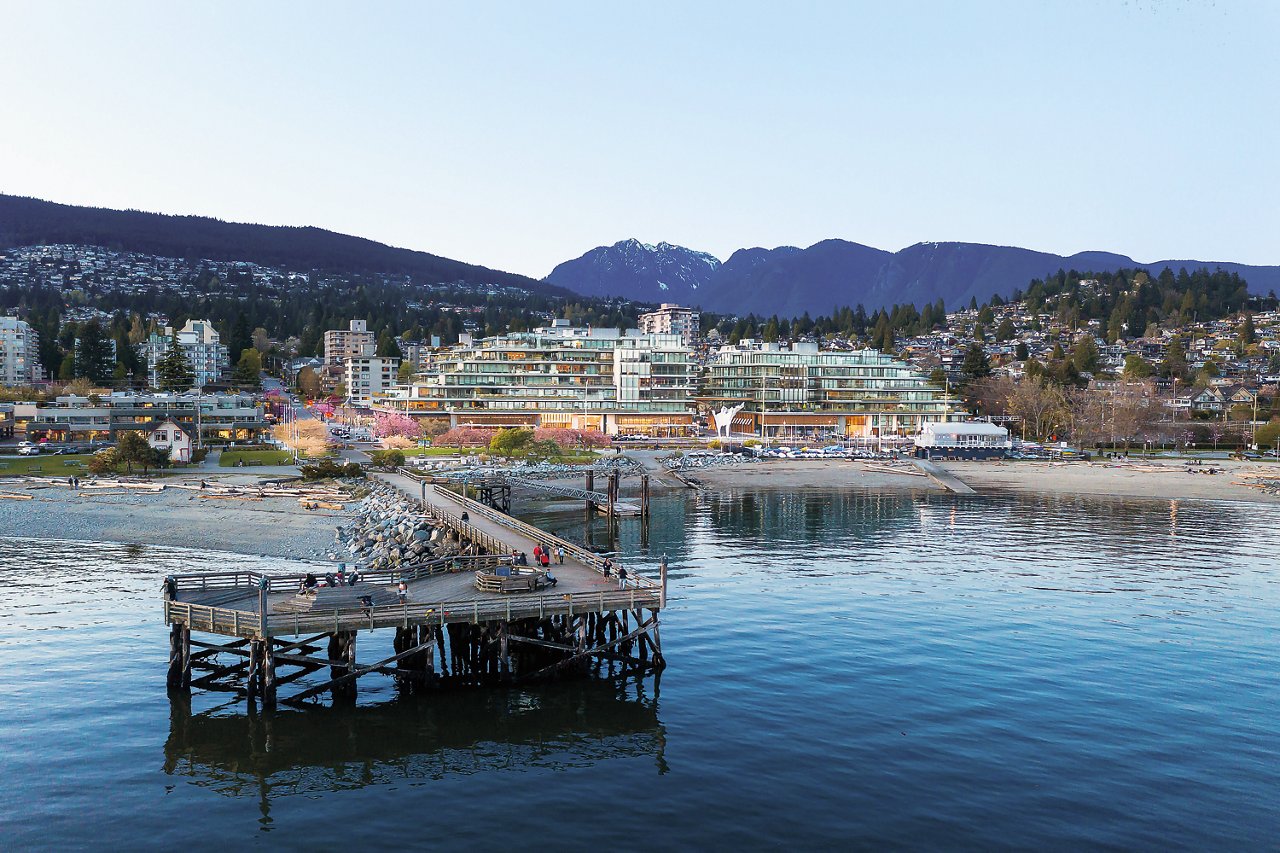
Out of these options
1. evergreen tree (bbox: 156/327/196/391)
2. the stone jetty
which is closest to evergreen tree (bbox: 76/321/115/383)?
evergreen tree (bbox: 156/327/196/391)

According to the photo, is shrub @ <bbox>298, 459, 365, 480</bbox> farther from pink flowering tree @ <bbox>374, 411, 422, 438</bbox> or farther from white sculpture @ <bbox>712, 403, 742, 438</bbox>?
white sculpture @ <bbox>712, 403, 742, 438</bbox>

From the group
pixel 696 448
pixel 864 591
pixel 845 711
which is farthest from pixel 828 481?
pixel 845 711

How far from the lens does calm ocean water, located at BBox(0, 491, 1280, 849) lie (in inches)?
874

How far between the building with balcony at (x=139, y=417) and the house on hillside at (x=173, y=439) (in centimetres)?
1217

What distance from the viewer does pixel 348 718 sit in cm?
2945

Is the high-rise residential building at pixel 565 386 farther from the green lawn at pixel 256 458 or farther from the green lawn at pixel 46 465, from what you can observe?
the green lawn at pixel 46 465

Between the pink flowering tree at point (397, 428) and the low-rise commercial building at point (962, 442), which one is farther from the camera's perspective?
the low-rise commercial building at point (962, 442)

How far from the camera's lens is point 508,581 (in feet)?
114

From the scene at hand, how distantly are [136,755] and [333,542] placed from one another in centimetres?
3339

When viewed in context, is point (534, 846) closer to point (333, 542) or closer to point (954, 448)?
point (333, 542)

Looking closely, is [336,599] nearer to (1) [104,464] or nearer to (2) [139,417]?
(1) [104,464]

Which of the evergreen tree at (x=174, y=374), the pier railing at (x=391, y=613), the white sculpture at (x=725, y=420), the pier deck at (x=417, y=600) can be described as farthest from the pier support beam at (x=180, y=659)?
the evergreen tree at (x=174, y=374)

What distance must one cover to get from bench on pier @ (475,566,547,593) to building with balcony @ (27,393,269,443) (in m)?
103

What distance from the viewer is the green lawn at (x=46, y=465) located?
321ft
